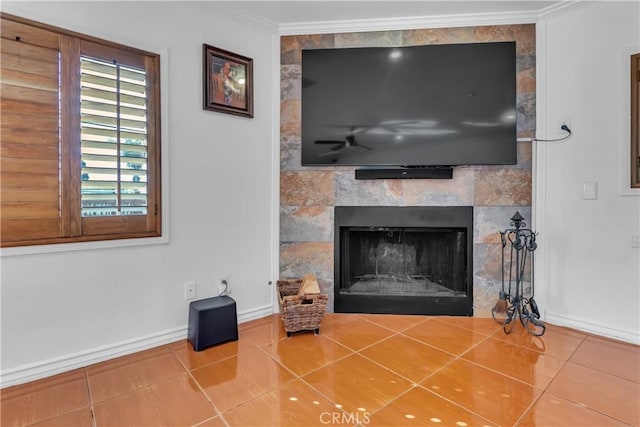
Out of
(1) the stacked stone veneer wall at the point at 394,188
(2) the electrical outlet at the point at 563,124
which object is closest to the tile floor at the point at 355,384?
(1) the stacked stone veneer wall at the point at 394,188

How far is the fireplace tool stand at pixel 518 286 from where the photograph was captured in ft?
7.61

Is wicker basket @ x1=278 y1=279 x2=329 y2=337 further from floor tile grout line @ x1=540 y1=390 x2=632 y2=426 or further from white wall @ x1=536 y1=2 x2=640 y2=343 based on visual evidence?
white wall @ x1=536 y1=2 x2=640 y2=343

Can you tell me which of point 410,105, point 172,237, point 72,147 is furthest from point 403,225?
point 72,147

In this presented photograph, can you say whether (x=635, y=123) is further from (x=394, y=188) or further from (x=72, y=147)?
(x=72, y=147)

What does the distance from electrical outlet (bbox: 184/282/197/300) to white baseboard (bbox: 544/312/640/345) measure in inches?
105

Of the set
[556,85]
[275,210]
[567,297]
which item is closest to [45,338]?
[275,210]

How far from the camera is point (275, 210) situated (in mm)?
2715

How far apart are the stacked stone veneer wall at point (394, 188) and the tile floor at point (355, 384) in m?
0.63

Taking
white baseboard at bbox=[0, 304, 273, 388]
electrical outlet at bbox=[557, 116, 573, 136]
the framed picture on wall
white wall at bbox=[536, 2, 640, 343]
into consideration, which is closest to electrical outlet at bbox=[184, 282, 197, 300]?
white baseboard at bbox=[0, 304, 273, 388]

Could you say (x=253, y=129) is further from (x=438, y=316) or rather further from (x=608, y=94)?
(x=608, y=94)

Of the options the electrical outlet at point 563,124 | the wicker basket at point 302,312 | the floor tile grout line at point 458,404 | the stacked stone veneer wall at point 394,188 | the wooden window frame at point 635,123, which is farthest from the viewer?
the stacked stone veneer wall at point 394,188

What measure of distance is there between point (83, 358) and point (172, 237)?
834 millimetres

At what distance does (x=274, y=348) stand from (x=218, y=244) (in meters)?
0.86

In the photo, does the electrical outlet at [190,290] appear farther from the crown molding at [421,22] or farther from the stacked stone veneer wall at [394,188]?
the crown molding at [421,22]
